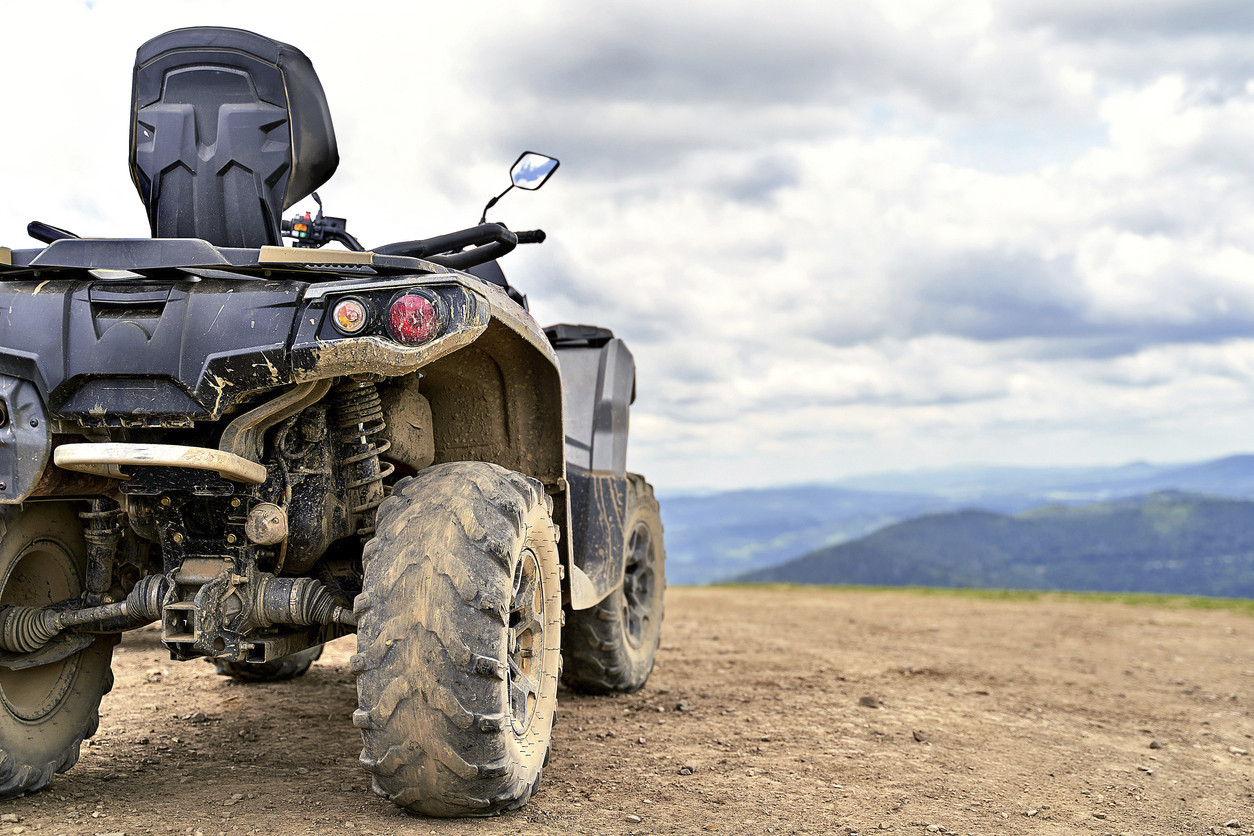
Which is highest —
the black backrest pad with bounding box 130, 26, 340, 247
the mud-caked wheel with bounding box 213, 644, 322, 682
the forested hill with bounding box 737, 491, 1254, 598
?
the black backrest pad with bounding box 130, 26, 340, 247

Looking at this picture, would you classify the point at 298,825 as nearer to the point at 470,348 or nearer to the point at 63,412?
the point at 63,412

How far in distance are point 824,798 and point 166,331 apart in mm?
2659

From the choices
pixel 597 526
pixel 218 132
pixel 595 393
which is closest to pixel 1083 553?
pixel 595 393

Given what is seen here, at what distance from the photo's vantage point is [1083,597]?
13352mm

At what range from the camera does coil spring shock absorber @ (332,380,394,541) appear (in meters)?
3.07

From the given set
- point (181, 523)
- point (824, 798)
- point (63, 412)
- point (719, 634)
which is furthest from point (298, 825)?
point (719, 634)

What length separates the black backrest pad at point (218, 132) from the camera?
11.2 feet

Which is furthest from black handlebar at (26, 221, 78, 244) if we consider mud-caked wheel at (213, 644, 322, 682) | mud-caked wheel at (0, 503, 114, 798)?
mud-caked wheel at (213, 644, 322, 682)

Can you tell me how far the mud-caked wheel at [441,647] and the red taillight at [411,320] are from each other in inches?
19.9

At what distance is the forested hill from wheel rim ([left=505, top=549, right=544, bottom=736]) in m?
126

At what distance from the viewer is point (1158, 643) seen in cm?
903

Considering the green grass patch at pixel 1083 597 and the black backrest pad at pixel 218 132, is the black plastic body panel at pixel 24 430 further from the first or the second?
the green grass patch at pixel 1083 597

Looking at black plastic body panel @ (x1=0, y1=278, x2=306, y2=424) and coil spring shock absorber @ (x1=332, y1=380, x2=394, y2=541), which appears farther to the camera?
coil spring shock absorber @ (x1=332, y1=380, x2=394, y2=541)

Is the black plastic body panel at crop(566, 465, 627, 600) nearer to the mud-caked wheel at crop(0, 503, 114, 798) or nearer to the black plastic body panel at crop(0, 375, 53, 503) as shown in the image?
the mud-caked wheel at crop(0, 503, 114, 798)
